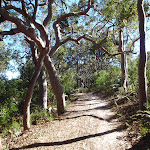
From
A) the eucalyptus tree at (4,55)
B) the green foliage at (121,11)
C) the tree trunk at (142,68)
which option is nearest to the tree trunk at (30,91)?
the tree trunk at (142,68)

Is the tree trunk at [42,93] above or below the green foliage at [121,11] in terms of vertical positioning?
below

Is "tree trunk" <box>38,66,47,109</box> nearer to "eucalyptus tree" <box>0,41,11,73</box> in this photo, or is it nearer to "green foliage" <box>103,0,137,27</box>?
"green foliage" <box>103,0,137,27</box>

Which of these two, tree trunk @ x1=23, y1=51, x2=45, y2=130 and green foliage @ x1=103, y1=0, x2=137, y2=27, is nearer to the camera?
tree trunk @ x1=23, y1=51, x2=45, y2=130

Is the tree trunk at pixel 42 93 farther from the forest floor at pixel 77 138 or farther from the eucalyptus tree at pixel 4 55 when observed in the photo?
the eucalyptus tree at pixel 4 55

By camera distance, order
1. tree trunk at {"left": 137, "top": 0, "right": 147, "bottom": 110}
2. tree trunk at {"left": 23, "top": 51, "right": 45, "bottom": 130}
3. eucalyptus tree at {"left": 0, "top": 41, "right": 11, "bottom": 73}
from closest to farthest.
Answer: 1. tree trunk at {"left": 137, "top": 0, "right": 147, "bottom": 110}
2. tree trunk at {"left": 23, "top": 51, "right": 45, "bottom": 130}
3. eucalyptus tree at {"left": 0, "top": 41, "right": 11, "bottom": 73}

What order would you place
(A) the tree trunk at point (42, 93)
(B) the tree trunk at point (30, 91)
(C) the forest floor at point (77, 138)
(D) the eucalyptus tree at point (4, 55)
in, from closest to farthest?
(C) the forest floor at point (77, 138) < (B) the tree trunk at point (30, 91) < (A) the tree trunk at point (42, 93) < (D) the eucalyptus tree at point (4, 55)

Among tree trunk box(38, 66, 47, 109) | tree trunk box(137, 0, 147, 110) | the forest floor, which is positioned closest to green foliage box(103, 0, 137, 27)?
tree trunk box(137, 0, 147, 110)

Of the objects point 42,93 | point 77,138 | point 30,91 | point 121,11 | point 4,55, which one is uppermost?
point 121,11

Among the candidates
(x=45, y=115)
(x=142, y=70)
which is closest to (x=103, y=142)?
(x=142, y=70)

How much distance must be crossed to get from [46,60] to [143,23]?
494 cm

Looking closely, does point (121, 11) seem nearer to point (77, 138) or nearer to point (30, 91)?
point (30, 91)

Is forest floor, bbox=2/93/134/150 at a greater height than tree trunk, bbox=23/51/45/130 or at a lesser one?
lesser

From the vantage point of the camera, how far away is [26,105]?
4797 millimetres

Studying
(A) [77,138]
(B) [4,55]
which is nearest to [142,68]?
(A) [77,138]
